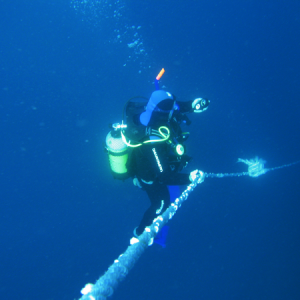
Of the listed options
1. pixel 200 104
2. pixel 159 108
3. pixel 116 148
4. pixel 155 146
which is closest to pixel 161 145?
pixel 155 146

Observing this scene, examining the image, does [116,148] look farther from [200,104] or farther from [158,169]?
[200,104]

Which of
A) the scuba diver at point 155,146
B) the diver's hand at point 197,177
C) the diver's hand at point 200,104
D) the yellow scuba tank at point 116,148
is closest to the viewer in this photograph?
the diver's hand at point 197,177

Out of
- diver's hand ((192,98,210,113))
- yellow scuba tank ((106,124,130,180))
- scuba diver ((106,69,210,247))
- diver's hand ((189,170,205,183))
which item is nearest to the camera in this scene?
diver's hand ((189,170,205,183))

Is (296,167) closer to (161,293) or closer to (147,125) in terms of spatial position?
(161,293)

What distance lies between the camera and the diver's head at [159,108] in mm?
2896

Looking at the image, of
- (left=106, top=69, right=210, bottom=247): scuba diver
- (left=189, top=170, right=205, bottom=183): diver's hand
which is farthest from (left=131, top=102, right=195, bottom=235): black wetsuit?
(left=189, top=170, right=205, bottom=183): diver's hand

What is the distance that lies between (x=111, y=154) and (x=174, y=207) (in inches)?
74.9

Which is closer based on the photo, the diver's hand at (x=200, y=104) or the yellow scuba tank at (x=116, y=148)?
the yellow scuba tank at (x=116, y=148)

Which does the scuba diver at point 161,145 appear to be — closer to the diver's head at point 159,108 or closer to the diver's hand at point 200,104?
the diver's head at point 159,108

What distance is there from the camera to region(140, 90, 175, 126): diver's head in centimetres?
290

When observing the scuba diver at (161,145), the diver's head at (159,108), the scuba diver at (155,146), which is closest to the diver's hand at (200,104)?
the scuba diver at (155,146)

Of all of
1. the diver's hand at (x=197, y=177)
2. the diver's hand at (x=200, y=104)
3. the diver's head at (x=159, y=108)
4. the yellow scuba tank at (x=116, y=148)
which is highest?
the diver's hand at (x=200, y=104)

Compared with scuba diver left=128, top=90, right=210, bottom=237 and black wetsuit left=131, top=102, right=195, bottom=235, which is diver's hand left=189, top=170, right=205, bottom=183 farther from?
black wetsuit left=131, top=102, right=195, bottom=235

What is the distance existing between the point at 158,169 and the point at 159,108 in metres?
0.90
